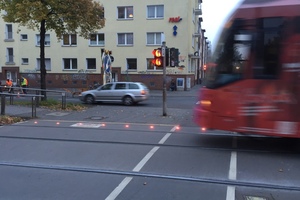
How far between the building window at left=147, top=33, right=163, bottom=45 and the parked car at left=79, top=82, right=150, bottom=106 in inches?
622

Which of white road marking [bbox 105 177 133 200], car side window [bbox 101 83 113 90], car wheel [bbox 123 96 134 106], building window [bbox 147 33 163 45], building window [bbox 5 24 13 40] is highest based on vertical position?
building window [bbox 5 24 13 40]

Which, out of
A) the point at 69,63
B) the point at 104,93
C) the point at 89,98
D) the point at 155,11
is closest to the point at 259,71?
the point at 104,93

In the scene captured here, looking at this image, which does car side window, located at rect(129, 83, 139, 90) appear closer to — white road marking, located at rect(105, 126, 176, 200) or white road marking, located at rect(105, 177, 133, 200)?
white road marking, located at rect(105, 126, 176, 200)

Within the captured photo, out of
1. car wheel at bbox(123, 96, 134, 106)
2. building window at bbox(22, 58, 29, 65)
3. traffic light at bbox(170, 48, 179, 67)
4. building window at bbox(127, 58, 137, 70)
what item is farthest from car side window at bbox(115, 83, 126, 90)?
building window at bbox(22, 58, 29, 65)

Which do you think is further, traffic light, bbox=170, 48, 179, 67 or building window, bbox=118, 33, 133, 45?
building window, bbox=118, 33, 133, 45

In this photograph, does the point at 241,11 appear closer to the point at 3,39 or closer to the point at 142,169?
the point at 142,169

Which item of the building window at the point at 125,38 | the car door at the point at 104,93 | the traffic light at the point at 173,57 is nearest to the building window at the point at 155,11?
the building window at the point at 125,38

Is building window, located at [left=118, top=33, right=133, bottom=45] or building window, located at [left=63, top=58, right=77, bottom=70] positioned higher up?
building window, located at [left=118, top=33, right=133, bottom=45]

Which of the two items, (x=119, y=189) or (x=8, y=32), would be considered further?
(x=8, y=32)

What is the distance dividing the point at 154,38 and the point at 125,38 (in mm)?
3447

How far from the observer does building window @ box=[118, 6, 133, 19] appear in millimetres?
36406

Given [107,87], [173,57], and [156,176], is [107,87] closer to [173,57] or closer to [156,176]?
[173,57]

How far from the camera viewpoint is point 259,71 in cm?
709

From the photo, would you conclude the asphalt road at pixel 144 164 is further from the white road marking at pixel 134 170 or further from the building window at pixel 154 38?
the building window at pixel 154 38
